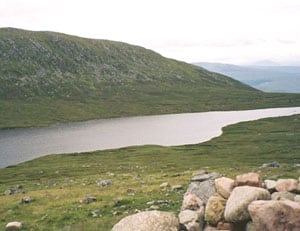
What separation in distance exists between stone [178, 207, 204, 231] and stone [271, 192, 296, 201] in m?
4.36

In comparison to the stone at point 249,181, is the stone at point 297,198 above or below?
below

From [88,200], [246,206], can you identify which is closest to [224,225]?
[246,206]

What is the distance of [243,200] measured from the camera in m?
24.2

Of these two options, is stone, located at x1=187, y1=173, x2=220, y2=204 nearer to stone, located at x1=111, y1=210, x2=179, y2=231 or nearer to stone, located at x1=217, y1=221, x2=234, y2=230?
stone, located at x1=217, y1=221, x2=234, y2=230

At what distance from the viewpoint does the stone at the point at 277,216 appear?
22.5m

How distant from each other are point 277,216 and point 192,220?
5100mm

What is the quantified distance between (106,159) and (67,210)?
61.6 m

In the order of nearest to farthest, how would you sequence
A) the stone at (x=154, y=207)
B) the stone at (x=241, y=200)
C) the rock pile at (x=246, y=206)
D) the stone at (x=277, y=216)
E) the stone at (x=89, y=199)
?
the stone at (x=277, y=216), the rock pile at (x=246, y=206), the stone at (x=241, y=200), the stone at (x=154, y=207), the stone at (x=89, y=199)

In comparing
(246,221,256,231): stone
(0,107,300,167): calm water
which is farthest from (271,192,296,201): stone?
(0,107,300,167): calm water

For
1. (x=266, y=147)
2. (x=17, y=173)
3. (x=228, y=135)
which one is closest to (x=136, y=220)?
(x=17, y=173)

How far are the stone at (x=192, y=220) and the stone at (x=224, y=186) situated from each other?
73.0 inches

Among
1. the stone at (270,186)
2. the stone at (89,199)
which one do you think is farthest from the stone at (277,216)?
the stone at (89,199)

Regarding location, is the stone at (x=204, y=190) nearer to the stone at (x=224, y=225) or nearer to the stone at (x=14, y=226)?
the stone at (x=224, y=225)

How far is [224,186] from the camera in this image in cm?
2758
